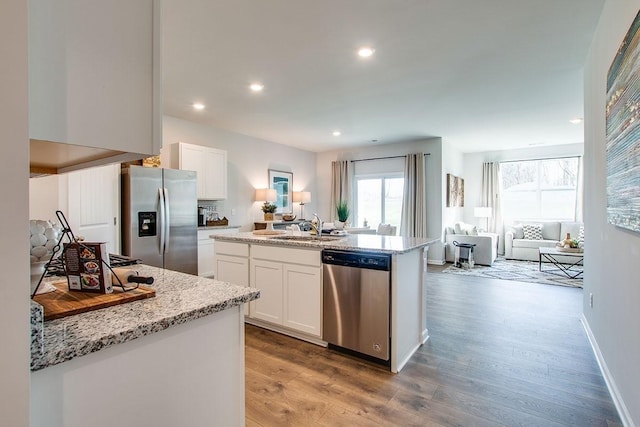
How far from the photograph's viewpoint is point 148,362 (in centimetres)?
97

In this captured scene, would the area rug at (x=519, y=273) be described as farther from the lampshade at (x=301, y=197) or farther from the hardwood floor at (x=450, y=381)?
the lampshade at (x=301, y=197)

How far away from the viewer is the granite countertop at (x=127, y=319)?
0.75 meters

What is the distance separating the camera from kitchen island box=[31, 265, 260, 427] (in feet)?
2.56

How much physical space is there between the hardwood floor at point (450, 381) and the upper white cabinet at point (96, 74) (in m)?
1.71

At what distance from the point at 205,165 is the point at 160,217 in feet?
4.27

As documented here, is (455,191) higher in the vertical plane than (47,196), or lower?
higher

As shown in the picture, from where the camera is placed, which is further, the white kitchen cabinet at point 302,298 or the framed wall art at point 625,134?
the white kitchen cabinet at point 302,298

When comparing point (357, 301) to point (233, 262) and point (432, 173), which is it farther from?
point (432, 173)

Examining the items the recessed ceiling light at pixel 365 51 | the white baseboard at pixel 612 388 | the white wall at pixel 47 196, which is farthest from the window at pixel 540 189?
the white wall at pixel 47 196

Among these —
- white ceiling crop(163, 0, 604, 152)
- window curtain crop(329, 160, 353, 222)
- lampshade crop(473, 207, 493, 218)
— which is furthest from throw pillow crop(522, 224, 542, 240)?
window curtain crop(329, 160, 353, 222)

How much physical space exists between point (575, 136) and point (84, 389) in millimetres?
8295

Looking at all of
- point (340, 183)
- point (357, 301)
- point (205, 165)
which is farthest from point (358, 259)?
point (340, 183)

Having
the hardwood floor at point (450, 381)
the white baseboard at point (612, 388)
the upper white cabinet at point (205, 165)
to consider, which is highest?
the upper white cabinet at point (205, 165)

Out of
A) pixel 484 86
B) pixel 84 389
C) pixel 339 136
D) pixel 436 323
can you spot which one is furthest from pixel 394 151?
pixel 84 389
